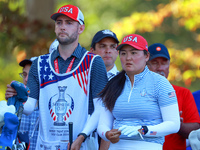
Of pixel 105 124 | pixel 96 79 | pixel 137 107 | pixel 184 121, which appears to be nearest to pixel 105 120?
pixel 105 124

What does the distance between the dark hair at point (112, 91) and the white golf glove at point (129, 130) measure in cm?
36

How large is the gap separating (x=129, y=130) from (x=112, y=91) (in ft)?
1.86

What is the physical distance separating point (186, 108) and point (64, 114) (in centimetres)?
144

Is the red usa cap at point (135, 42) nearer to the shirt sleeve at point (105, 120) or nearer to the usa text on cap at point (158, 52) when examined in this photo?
the shirt sleeve at point (105, 120)

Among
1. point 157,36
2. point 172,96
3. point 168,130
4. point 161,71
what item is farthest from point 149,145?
point 157,36

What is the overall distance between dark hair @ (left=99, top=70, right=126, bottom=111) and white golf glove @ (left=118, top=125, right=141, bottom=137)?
361 millimetres

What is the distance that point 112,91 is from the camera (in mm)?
4367

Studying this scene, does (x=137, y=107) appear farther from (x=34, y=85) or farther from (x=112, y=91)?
(x=34, y=85)

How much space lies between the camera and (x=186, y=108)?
5152mm

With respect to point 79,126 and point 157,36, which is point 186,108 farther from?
point 157,36

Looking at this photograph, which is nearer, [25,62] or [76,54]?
[76,54]

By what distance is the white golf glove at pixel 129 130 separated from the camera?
3.91m

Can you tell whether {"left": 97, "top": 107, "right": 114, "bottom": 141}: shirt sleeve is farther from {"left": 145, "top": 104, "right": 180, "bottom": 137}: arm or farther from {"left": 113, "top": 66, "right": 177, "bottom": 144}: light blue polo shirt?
{"left": 145, "top": 104, "right": 180, "bottom": 137}: arm

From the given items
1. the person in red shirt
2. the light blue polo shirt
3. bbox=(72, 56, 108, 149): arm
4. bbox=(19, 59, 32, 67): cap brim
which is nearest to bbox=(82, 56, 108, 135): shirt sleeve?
bbox=(72, 56, 108, 149): arm
